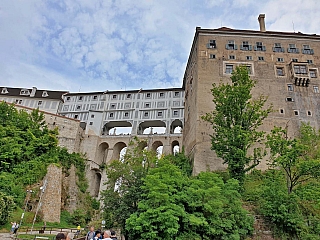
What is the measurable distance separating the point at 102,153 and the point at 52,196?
16142mm

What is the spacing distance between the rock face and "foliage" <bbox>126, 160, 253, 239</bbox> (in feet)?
39.8

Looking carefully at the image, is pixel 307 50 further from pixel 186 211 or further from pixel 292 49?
pixel 186 211

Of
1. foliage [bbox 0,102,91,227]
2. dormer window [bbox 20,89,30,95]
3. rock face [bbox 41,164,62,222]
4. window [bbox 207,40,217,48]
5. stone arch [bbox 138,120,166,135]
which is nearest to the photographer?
foliage [bbox 0,102,91,227]

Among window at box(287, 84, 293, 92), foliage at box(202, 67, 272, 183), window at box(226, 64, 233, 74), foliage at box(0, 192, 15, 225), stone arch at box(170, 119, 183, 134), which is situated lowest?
foliage at box(0, 192, 15, 225)

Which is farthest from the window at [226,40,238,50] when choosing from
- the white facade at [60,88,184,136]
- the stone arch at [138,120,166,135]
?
the stone arch at [138,120,166,135]

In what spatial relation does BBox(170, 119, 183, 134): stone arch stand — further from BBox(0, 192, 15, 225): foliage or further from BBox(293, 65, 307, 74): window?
BBox(0, 192, 15, 225): foliage

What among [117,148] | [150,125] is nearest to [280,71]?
[150,125]

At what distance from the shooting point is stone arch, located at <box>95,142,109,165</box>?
37750 mm

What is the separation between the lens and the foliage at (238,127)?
1889 cm

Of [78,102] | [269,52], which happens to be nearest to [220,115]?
[269,52]

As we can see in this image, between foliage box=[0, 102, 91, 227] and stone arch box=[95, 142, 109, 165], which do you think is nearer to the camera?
foliage box=[0, 102, 91, 227]

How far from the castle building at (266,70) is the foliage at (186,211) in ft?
32.3

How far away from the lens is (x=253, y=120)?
20219mm

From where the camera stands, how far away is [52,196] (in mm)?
23641
